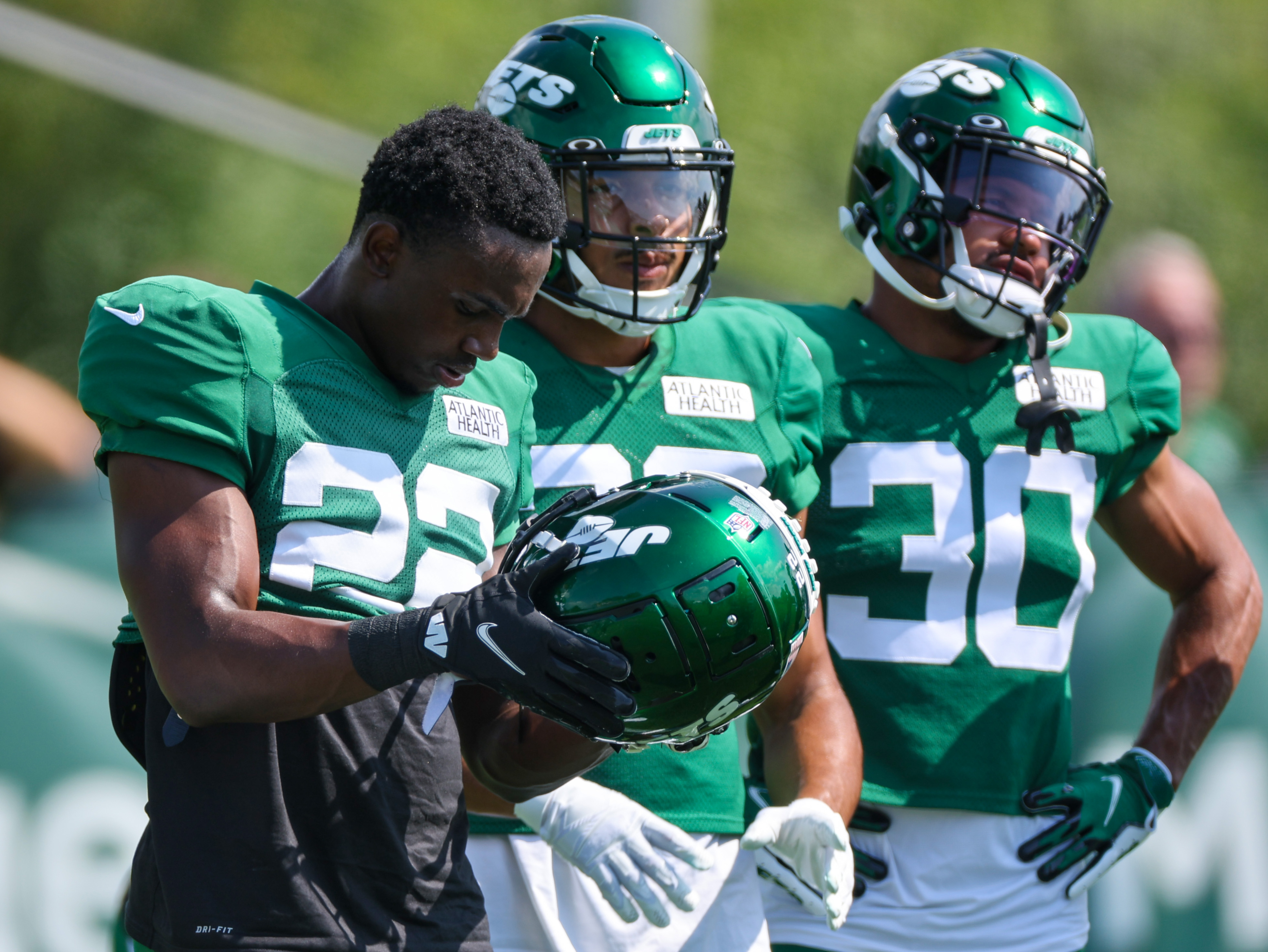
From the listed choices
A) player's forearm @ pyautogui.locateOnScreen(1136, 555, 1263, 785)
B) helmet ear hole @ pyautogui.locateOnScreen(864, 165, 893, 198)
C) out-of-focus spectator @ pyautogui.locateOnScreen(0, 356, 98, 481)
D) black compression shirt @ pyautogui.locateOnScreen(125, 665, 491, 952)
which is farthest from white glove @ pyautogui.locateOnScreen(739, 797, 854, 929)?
out-of-focus spectator @ pyautogui.locateOnScreen(0, 356, 98, 481)

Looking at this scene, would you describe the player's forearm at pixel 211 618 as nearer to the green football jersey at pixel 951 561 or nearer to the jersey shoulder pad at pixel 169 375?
the jersey shoulder pad at pixel 169 375

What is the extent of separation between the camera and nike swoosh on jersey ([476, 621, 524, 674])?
76.5 inches

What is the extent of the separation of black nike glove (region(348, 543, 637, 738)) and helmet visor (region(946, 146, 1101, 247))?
1.55 metres

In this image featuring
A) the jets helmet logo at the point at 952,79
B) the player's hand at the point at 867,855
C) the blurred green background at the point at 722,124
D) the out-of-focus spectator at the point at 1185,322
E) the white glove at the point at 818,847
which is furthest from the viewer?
the blurred green background at the point at 722,124

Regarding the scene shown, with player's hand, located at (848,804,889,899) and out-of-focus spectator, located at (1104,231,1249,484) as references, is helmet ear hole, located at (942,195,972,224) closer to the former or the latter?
player's hand, located at (848,804,889,899)

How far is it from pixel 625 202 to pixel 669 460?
0.46m

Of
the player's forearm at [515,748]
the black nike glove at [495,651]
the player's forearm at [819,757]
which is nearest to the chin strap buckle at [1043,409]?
the player's forearm at [819,757]

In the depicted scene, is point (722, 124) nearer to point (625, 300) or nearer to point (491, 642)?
point (625, 300)

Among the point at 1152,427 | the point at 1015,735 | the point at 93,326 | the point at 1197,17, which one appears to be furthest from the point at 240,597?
the point at 1197,17

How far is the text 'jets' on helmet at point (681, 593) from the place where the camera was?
2092 millimetres

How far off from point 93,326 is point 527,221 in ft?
1.94

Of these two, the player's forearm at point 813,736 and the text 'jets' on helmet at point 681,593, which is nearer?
the text 'jets' on helmet at point 681,593

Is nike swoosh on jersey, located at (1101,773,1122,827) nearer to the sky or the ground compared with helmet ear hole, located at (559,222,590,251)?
nearer to the ground

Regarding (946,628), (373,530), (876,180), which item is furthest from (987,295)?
(373,530)
